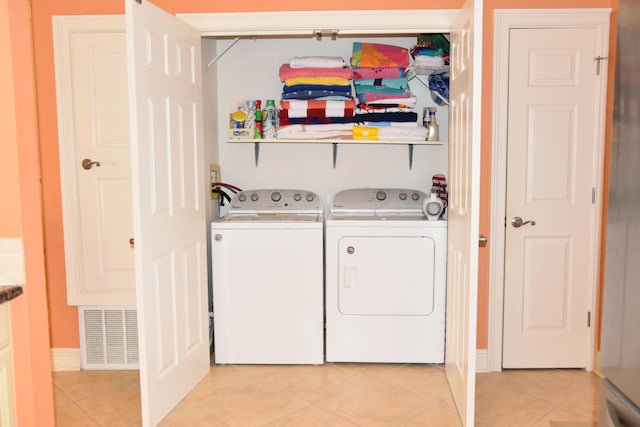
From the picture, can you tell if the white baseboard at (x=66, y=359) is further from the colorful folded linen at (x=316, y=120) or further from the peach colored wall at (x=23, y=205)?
the colorful folded linen at (x=316, y=120)

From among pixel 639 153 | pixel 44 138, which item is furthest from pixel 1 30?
pixel 44 138

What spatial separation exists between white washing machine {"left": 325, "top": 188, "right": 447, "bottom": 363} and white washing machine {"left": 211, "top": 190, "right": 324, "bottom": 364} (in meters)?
0.10

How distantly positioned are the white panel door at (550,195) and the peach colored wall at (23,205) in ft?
8.17

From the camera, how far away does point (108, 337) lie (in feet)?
11.0

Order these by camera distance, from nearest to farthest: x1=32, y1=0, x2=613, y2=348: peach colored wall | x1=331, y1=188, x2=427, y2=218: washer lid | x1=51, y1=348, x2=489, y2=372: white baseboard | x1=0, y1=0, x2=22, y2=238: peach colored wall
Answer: x1=0, y1=0, x2=22, y2=238: peach colored wall
x1=32, y1=0, x2=613, y2=348: peach colored wall
x1=51, y1=348, x2=489, y2=372: white baseboard
x1=331, y1=188, x2=427, y2=218: washer lid

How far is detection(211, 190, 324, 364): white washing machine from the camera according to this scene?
3320 millimetres

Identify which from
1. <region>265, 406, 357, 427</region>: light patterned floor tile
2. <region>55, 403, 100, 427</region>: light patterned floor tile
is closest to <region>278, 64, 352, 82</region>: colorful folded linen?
<region>265, 406, 357, 427</region>: light patterned floor tile

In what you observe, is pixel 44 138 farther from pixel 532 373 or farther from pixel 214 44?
pixel 532 373

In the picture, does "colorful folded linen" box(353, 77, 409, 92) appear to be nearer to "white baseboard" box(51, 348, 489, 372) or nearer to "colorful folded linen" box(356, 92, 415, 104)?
"colorful folded linen" box(356, 92, 415, 104)

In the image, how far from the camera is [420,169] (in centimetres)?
383

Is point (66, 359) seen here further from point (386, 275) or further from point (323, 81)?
point (323, 81)

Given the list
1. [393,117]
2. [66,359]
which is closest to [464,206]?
[393,117]

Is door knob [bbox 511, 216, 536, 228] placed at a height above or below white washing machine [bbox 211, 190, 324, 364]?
above

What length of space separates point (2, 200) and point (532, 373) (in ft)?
9.60
